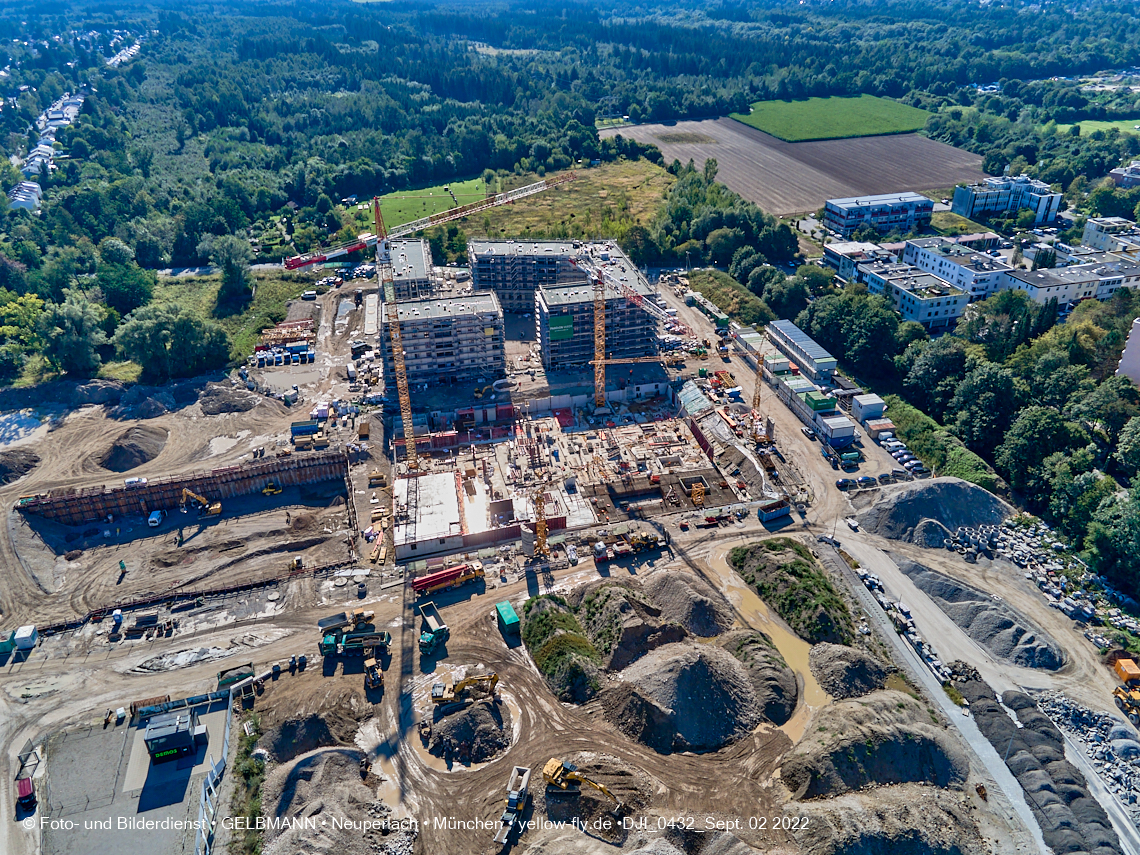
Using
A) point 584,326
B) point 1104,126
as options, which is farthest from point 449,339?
point 1104,126

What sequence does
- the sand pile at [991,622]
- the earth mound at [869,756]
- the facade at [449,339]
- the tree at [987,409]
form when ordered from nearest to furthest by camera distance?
1. the earth mound at [869,756]
2. the sand pile at [991,622]
3. the tree at [987,409]
4. the facade at [449,339]

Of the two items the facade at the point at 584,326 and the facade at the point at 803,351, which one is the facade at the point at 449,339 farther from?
the facade at the point at 803,351

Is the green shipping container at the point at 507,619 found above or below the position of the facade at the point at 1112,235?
below

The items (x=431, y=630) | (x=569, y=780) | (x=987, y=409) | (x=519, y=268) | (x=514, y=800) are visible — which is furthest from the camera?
(x=519, y=268)

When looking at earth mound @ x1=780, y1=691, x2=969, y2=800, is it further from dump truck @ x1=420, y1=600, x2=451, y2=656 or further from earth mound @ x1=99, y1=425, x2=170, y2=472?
earth mound @ x1=99, y1=425, x2=170, y2=472

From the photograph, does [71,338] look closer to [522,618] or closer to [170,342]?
[170,342]

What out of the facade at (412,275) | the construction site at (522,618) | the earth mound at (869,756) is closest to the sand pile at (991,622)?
the construction site at (522,618)

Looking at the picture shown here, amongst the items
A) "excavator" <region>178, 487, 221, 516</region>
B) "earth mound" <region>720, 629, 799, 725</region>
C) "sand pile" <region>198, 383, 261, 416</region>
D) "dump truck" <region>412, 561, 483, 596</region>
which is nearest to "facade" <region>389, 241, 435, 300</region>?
"sand pile" <region>198, 383, 261, 416</region>
